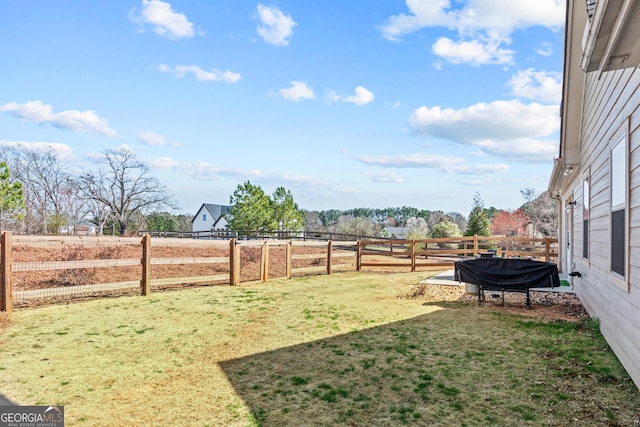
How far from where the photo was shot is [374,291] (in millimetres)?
9430

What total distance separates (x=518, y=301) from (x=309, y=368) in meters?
6.06

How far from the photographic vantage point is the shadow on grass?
292cm

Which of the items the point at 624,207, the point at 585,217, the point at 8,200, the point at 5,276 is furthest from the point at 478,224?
the point at 8,200

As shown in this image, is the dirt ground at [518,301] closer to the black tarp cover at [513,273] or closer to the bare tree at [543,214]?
the black tarp cover at [513,273]

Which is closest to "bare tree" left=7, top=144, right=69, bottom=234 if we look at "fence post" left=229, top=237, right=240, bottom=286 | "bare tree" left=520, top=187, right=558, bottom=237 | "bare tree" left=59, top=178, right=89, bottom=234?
"bare tree" left=59, top=178, right=89, bottom=234

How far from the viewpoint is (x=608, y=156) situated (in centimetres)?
496

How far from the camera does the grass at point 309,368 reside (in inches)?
116

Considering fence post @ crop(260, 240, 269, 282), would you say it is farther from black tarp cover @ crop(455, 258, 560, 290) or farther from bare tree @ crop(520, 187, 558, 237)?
bare tree @ crop(520, 187, 558, 237)

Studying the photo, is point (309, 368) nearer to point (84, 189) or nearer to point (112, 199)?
point (112, 199)

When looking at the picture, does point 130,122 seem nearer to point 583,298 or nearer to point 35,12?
point 35,12

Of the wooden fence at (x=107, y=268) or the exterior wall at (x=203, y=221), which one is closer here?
the wooden fence at (x=107, y=268)

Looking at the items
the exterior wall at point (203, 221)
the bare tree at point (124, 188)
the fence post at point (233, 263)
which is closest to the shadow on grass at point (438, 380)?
the fence post at point (233, 263)

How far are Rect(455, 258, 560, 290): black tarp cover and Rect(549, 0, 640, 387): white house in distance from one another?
620 millimetres

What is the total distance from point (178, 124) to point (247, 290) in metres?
10.7
